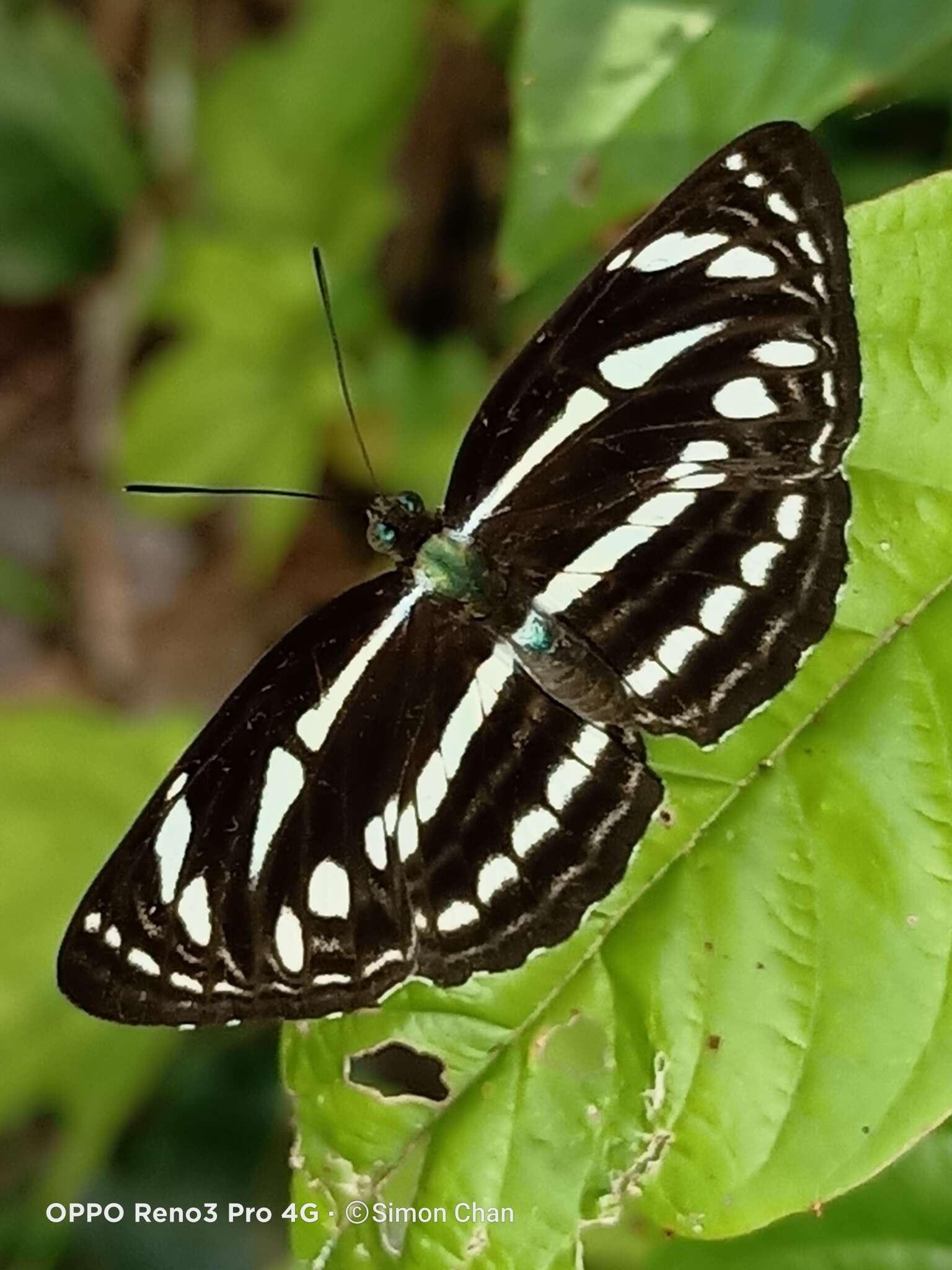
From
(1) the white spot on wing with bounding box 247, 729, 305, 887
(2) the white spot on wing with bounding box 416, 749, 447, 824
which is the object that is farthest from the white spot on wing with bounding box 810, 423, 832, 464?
(1) the white spot on wing with bounding box 247, 729, 305, 887

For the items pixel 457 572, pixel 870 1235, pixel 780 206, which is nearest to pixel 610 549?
pixel 457 572

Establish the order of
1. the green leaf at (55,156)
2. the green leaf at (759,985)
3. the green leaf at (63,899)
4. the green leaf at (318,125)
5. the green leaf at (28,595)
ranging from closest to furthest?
the green leaf at (759,985), the green leaf at (63,899), the green leaf at (318,125), the green leaf at (55,156), the green leaf at (28,595)

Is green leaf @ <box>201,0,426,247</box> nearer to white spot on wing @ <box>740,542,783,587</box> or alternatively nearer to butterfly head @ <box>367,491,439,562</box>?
butterfly head @ <box>367,491,439,562</box>

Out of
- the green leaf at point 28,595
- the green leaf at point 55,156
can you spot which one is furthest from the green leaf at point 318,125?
the green leaf at point 28,595

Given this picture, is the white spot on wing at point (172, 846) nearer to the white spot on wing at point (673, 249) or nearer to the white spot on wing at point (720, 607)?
the white spot on wing at point (720, 607)

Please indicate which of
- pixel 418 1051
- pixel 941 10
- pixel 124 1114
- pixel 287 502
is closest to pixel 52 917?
pixel 124 1114

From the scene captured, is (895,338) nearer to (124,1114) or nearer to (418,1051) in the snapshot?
(418,1051)

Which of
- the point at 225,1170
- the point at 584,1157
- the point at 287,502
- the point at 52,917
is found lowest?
the point at 225,1170
